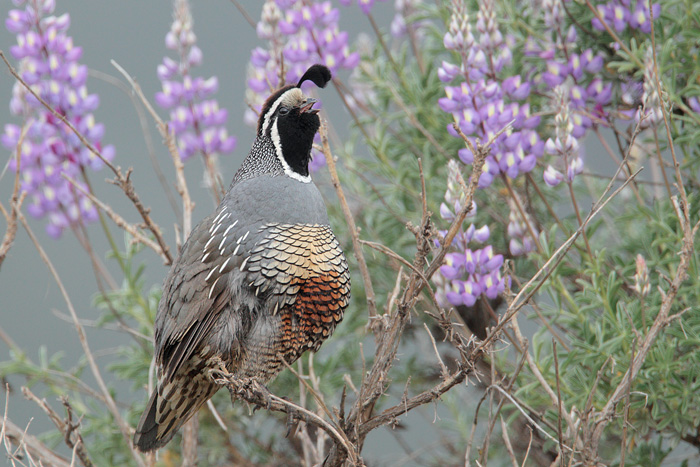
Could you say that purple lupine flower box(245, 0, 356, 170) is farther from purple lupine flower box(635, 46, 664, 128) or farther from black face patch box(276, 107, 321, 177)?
purple lupine flower box(635, 46, 664, 128)

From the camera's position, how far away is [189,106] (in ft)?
9.66

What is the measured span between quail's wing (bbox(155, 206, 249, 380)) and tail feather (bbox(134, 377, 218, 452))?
79 mm

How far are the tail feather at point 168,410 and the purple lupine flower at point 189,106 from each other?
103 centimetres

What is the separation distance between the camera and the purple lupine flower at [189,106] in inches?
115

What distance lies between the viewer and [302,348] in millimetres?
2076

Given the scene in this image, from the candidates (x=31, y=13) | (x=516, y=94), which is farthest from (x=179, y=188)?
(x=516, y=94)

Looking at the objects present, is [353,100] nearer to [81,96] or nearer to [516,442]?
[81,96]

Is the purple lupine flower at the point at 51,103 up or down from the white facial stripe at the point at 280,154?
up

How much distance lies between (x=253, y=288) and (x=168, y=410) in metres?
0.44

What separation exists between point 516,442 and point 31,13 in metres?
2.27

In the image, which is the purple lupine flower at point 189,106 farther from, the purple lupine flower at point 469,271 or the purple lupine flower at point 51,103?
the purple lupine flower at point 469,271

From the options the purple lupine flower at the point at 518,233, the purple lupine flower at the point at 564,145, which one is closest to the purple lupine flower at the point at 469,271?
the purple lupine flower at the point at 518,233

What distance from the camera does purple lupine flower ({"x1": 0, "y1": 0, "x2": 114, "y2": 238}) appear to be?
278 centimetres

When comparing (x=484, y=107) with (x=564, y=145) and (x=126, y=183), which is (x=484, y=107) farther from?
(x=126, y=183)
